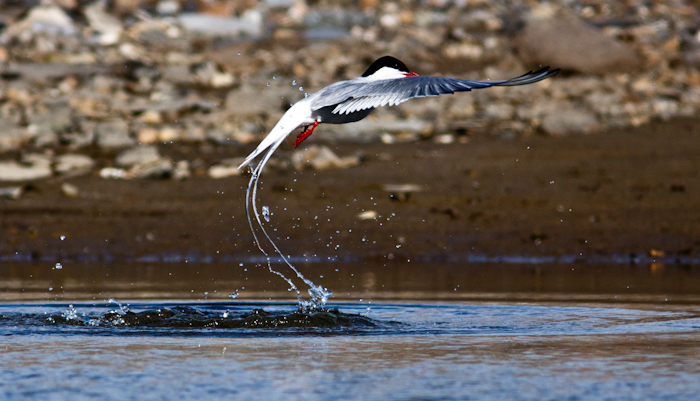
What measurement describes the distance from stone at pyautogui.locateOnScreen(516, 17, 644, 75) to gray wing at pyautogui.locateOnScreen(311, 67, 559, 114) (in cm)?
1008

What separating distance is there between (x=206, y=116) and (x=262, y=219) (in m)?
3.67

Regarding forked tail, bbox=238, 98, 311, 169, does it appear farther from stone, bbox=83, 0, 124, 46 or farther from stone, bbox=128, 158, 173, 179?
stone, bbox=83, 0, 124, 46

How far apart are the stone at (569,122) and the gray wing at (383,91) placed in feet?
22.2

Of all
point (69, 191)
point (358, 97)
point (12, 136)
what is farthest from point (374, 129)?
point (358, 97)

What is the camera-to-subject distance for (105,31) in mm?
18953

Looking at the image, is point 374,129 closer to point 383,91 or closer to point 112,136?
point 112,136

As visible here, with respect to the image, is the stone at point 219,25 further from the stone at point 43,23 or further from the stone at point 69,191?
the stone at point 69,191

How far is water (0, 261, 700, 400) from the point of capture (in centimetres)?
463

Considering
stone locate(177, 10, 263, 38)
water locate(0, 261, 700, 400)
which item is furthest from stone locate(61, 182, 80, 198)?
stone locate(177, 10, 263, 38)

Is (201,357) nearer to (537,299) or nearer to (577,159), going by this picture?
(537,299)

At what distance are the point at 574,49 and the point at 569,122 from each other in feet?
10.9

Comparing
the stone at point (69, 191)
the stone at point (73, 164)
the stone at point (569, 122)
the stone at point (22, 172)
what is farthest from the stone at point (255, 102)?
the stone at point (569, 122)

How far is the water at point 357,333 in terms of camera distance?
4.63 meters

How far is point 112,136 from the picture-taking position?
42.3ft
